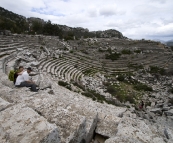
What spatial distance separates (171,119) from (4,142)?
9682 millimetres

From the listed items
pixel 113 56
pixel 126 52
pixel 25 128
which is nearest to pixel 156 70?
pixel 126 52

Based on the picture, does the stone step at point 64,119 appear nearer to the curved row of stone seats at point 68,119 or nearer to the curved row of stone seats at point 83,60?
the curved row of stone seats at point 68,119

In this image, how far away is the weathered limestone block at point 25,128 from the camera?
6.35 ft

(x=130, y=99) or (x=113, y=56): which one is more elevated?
(x=113, y=56)

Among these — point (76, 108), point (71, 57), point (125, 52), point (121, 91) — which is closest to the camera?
point (76, 108)

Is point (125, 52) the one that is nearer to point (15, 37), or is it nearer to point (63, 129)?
point (15, 37)

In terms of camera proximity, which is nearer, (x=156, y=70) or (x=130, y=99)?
(x=130, y=99)

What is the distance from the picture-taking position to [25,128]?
2141mm

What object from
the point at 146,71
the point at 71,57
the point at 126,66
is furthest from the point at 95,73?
the point at 146,71

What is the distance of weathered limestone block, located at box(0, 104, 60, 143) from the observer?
1.94 meters

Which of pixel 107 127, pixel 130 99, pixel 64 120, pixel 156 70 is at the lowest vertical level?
pixel 130 99

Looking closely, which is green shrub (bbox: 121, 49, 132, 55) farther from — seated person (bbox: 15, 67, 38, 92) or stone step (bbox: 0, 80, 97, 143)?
stone step (bbox: 0, 80, 97, 143)

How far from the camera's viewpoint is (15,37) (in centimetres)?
2122

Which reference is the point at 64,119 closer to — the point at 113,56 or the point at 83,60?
the point at 83,60
